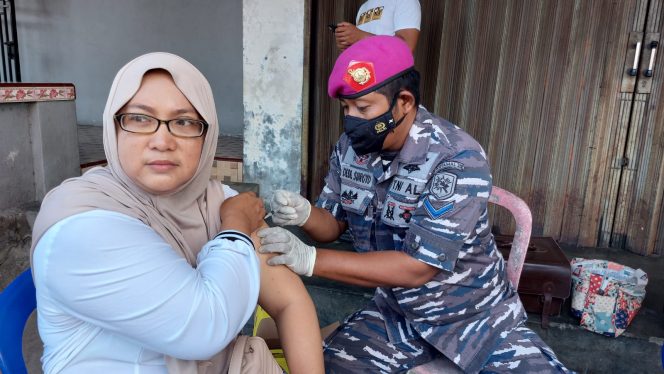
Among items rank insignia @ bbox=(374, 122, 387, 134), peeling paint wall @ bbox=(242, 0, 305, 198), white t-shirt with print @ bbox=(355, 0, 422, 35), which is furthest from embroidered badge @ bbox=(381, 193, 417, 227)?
peeling paint wall @ bbox=(242, 0, 305, 198)

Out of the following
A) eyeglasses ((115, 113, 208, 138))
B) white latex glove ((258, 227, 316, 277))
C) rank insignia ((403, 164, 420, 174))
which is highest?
eyeglasses ((115, 113, 208, 138))

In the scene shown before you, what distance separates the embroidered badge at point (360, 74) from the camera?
149 centimetres

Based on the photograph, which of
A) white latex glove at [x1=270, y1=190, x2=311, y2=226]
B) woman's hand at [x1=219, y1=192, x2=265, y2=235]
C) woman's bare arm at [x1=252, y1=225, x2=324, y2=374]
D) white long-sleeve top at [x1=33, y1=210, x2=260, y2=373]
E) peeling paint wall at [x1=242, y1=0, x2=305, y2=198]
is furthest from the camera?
Result: peeling paint wall at [x1=242, y1=0, x2=305, y2=198]

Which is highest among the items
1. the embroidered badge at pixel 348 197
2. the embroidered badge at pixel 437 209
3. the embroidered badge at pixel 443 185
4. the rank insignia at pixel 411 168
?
the rank insignia at pixel 411 168

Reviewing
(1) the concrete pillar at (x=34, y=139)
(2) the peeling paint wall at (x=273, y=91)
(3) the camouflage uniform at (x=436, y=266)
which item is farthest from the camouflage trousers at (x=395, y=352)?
(1) the concrete pillar at (x=34, y=139)

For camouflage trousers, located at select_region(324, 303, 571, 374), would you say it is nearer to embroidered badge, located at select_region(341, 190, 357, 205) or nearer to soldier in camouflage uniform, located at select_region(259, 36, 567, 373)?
soldier in camouflage uniform, located at select_region(259, 36, 567, 373)

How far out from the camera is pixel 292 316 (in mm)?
1380

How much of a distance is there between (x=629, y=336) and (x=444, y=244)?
153 centimetres

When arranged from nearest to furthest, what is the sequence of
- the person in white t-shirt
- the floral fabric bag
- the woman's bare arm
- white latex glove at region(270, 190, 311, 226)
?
the woman's bare arm < white latex glove at region(270, 190, 311, 226) < the floral fabric bag < the person in white t-shirt

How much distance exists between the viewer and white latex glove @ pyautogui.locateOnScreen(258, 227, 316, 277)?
142cm

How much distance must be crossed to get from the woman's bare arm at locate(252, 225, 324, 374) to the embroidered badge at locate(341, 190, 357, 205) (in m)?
0.48

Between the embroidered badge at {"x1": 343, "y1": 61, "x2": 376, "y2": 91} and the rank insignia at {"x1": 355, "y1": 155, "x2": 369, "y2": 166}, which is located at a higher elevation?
the embroidered badge at {"x1": 343, "y1": 61, "x2": 376, "y2": 91}

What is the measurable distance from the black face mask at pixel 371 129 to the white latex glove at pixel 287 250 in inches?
15.9

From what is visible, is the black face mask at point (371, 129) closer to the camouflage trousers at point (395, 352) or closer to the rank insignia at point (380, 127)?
the rank insignia at point (380, 127)
